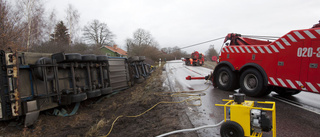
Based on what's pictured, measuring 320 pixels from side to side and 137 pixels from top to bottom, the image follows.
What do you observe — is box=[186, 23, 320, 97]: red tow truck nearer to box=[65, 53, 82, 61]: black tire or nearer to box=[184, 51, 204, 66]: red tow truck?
box=[65, 53, 82, 61]: black tire

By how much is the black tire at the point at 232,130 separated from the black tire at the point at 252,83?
330 cm

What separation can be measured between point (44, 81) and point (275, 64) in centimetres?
652

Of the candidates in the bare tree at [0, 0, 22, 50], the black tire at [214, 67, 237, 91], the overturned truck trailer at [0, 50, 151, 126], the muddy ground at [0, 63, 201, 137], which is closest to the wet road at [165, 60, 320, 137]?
the muddy ground at [0, 63, 201, 137]

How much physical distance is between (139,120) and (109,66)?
4030mm

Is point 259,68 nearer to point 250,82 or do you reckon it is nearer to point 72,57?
point 250,82

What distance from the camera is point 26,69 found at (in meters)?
4.85

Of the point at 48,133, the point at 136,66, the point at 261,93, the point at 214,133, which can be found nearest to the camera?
the point at 214,133

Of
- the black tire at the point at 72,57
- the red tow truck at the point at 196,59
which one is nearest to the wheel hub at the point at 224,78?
the black tire at the point at 72,57

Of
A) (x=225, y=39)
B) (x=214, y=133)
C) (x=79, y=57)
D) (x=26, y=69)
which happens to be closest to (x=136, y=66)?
(x=79, y=57)

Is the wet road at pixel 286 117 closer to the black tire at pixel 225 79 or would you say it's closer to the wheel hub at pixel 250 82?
the wheel hub at pixel 250 82

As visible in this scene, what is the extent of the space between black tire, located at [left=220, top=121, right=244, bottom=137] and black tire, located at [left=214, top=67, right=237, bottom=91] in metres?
4.14

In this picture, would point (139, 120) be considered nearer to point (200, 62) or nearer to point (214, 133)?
point (214, 133)

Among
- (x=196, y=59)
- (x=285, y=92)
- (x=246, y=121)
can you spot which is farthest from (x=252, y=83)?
(x=196, y=59)

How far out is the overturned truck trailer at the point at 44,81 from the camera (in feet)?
14.3
